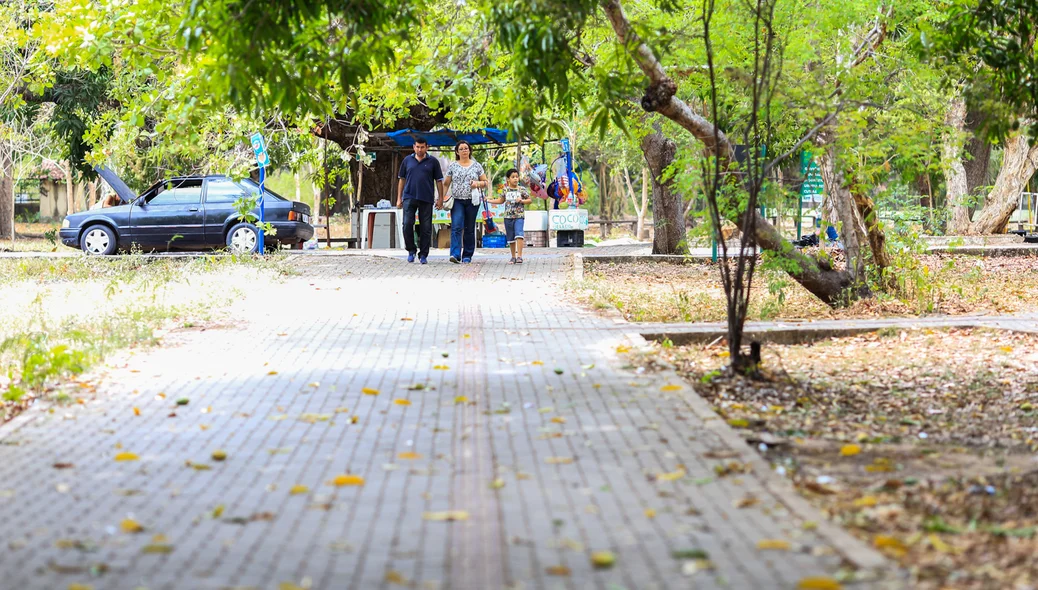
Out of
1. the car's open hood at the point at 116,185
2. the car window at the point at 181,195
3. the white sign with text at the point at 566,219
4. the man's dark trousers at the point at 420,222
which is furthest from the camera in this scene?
the white sign with text at the point at 566,219

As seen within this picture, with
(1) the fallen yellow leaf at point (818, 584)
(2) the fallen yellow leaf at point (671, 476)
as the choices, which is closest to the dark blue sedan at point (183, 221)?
(2) the fallen yellow leaf at point (671, 476)

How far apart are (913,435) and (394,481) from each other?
3.14 m

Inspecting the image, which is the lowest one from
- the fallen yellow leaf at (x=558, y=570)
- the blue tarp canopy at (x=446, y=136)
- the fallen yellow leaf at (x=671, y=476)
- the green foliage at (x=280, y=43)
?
the fallen yellow leaf at (x=558, y=570)

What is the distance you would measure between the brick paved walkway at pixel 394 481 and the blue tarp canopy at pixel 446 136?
16850mm

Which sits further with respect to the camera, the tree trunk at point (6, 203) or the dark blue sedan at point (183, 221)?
the tree trunk at point (6, 203)

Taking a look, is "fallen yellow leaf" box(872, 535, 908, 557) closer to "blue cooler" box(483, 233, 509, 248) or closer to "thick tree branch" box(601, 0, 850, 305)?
"thick tree branch" box(601, 0, 850, 305)

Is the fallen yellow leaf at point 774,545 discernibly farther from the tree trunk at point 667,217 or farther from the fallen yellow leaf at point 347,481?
the tree trunk at point 667,217

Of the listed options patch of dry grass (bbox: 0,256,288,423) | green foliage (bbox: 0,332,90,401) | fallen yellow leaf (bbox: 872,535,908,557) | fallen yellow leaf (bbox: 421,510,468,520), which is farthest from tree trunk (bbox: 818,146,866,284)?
fallen yellow leaf (bbox: 421,510,468,520)

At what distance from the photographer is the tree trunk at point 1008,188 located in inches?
1186

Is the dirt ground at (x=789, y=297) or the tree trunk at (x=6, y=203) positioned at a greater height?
the tree trunk at (x=6, y=203)

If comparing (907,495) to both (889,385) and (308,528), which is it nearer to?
(308,528)

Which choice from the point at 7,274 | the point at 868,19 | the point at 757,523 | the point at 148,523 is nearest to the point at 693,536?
the point at 757,523

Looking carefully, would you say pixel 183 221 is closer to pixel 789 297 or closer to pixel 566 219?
pixel 566 219

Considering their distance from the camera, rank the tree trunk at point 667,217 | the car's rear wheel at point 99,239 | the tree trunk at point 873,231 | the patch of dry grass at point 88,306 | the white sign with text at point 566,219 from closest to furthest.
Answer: the patch of dry grass at point 88,306
the tree trunk at point 873,231
the tree trunk at point 667,217
the car's rear wheel at point 99,239
the white sign with text at point 566,219
